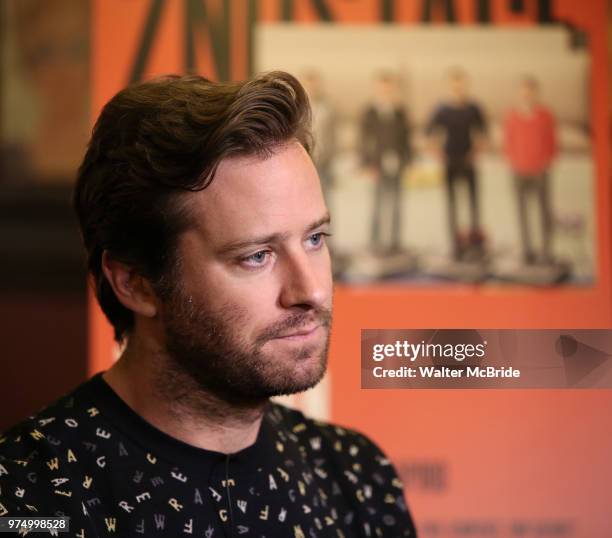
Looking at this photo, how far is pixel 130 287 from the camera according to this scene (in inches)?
52.0

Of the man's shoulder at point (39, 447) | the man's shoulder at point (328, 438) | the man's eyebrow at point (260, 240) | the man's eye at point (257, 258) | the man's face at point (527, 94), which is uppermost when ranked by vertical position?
the man's face at point (527, 94)

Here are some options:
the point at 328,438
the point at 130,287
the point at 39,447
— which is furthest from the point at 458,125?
the point at 39,447

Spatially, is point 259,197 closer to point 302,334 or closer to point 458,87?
point 302,334

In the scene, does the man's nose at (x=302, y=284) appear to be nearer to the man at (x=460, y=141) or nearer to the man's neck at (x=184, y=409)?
the man's neck at (x=184, y=409)

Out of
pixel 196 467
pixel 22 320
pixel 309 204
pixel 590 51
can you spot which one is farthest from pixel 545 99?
pixel 22 320

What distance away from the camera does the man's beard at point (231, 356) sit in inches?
44.4

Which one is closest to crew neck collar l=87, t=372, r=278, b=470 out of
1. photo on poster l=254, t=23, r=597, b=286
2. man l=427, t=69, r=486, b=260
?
photo on poster l=254, t=23, r=597, b=286

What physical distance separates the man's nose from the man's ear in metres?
0.28

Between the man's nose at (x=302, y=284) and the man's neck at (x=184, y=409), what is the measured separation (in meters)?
0.24

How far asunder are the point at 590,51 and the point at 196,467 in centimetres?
133

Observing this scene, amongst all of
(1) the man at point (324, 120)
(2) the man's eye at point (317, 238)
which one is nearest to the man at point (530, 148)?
(1) the man at point (324, 120)

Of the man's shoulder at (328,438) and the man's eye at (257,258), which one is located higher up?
the man's eye at (257,258)

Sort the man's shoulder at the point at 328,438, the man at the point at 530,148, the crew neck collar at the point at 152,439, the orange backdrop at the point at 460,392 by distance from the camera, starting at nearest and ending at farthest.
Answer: the orange backdrop at the point at 460,392
the crew neck collar at the point at 152,439
the man's shoulder at the point at 328,438
the man at the point at 530,148

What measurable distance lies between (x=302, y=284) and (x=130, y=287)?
1.16ft
